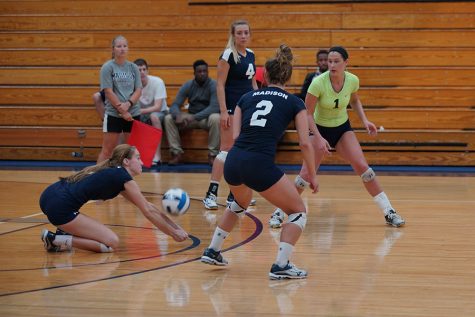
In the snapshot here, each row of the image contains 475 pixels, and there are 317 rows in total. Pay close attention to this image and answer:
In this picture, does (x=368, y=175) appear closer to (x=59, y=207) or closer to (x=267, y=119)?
(x=267, y=119)

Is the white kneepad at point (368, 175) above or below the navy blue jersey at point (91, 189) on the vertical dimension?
below

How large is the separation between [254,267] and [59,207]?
1.49m

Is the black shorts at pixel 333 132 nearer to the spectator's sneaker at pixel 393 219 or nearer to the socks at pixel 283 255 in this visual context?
the spectator's sneaker at pixel 393 219

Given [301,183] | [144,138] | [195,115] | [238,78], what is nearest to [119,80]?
[144,138]

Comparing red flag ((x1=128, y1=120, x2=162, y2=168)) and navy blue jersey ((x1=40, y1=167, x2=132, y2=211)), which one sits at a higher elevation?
navy blue jersey ((x1=40, y1=167, x2=132, y2=211))

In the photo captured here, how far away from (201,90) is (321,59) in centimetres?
209

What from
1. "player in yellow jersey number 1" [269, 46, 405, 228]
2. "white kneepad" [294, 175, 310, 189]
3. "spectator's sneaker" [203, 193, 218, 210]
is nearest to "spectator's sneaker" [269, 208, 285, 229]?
"player in yellow jersey number 1" [269, 46, 405, 228]

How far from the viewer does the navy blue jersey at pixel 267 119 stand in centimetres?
523

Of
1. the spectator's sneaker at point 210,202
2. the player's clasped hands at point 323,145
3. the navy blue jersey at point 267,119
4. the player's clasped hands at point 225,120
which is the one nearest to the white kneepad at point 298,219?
the navy blue jersey at point 267,119

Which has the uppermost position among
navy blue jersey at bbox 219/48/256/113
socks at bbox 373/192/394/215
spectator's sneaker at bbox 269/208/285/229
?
navy blue jersey at bbox 219/48/256/113

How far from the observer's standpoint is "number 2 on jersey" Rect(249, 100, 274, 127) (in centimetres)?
523

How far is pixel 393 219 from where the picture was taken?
23.8 ft

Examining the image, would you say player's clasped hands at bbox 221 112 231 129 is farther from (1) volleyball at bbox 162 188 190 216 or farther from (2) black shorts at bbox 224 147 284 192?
(2) black shorts at bbox 224 147 284 192

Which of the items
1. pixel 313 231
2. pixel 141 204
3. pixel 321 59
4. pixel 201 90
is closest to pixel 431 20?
pixel 321 59
